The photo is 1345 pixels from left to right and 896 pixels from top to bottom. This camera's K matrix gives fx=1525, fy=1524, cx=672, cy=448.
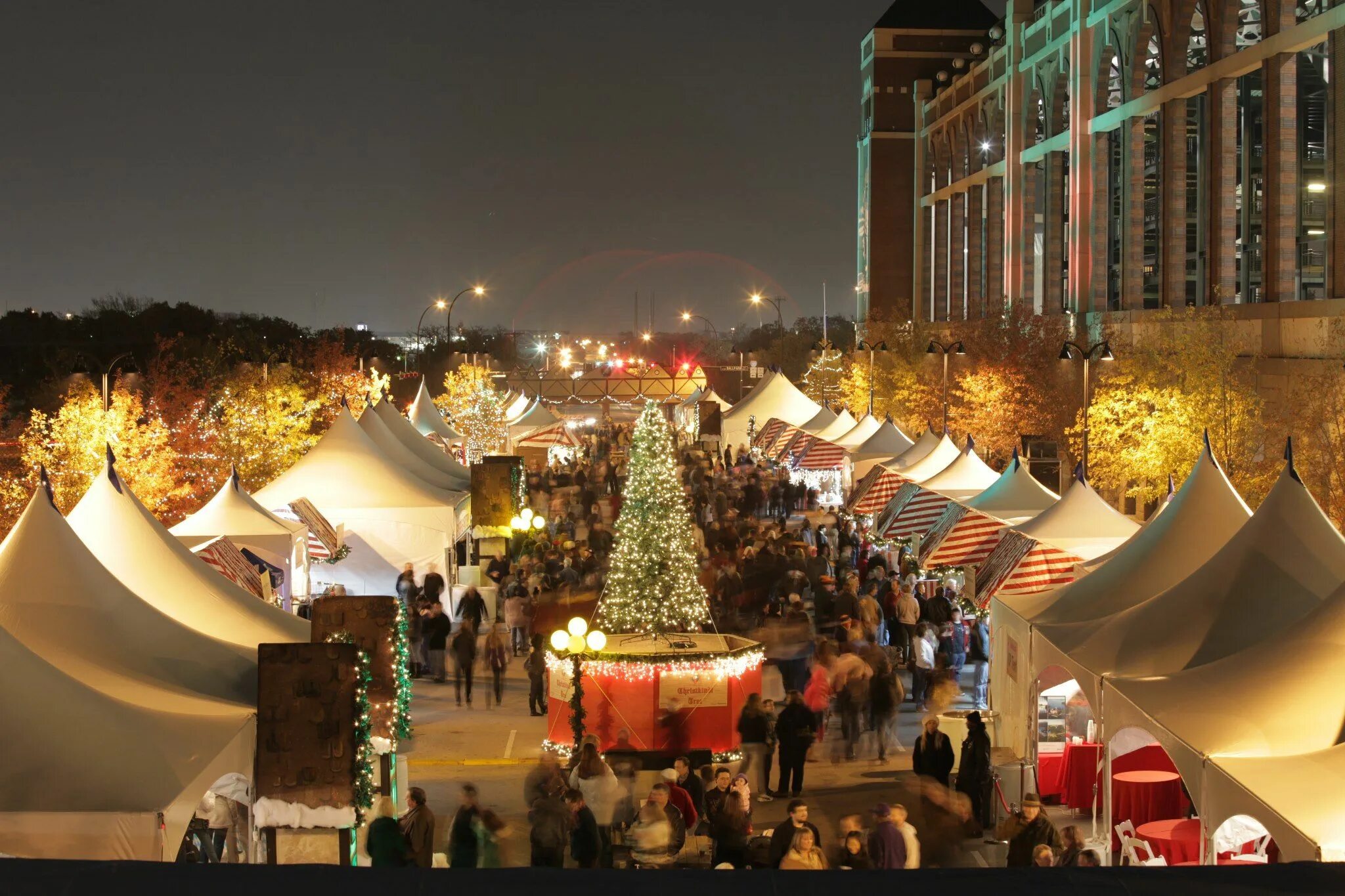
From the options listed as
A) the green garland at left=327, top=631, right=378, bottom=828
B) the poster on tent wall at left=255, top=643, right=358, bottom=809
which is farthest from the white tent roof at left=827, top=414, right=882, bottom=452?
the poster on tent wall at left=255, top=643, right=358, bottom=809

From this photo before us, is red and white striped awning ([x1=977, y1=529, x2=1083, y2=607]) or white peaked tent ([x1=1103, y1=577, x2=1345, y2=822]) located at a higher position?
red and white striped awning ([x1=977, y1=529, x2=1083, y2=607])

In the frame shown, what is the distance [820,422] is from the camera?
41.1 m

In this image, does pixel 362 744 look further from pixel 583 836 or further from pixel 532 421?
pixel 532 421

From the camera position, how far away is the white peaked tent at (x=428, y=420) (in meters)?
42.5

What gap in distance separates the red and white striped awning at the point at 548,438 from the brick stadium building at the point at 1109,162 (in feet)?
47.2

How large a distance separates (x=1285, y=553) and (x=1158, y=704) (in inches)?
86.8

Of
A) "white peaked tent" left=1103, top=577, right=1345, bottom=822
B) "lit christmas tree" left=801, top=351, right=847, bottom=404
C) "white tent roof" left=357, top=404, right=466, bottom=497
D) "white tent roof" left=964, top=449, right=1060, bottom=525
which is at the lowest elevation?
"white peaked tent" left=1103, top=577, right=1345, bottom=822

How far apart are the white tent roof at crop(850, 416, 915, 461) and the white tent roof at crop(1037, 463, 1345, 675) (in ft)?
60.3

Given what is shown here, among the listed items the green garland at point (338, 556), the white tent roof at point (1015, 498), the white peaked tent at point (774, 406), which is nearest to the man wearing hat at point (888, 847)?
the white tent roof at point (1015, 498)

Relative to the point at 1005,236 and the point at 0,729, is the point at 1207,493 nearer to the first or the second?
the point at 0,729

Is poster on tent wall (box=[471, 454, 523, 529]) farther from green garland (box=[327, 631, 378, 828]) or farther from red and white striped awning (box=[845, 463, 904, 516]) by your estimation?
green garland (box=[327, 631, 378, 828])

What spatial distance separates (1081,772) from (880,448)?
1847cm

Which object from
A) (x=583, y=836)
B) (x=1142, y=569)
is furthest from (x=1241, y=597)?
(x=583, y=836)

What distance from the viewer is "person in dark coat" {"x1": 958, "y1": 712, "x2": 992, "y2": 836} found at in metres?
12.4
